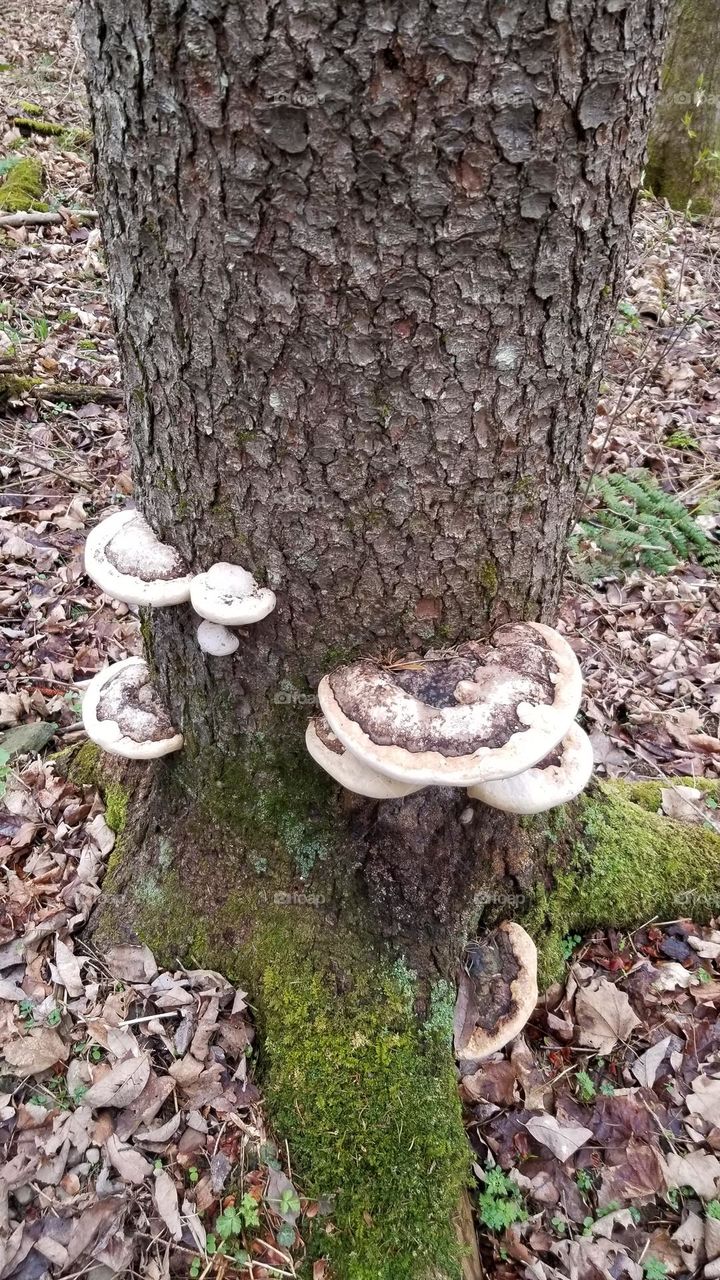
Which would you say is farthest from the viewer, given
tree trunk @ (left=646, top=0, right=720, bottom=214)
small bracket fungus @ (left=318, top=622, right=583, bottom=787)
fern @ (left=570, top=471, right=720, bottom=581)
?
tree trunk @ (left=646, top=0, right=720, bottom=214)

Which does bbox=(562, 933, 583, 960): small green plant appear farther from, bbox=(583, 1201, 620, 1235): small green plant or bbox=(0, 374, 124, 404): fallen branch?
bbox=(0, 374, 124, 404): fallen branch

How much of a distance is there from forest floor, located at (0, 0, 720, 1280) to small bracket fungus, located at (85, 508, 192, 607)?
5.63 ft

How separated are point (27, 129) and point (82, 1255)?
1383cm

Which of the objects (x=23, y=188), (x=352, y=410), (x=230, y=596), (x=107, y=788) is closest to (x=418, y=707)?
(x=230, y=596)

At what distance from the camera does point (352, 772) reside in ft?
7.69

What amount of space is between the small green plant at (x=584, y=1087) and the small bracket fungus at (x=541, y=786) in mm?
1528

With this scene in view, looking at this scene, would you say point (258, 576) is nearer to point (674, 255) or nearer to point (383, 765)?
point (383, 765)

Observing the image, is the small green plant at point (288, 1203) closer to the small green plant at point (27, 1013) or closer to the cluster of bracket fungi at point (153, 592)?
the small green plant at point (27, 1013)

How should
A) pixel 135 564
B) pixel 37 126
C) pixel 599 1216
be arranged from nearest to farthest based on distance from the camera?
pixel 135 564
pixel 599 1216
pixel 37 126

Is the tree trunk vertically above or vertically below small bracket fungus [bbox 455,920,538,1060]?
above

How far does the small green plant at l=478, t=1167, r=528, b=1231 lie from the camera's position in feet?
9.34

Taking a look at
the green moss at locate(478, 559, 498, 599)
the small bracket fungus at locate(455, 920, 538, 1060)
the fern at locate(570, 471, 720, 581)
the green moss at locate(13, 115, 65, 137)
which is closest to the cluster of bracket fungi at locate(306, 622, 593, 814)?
the green moss at locate(478, 559, 498, 599)

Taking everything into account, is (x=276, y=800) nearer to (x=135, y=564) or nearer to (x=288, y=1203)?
(x=135, y=564)

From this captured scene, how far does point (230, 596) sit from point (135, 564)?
393 millimetres
